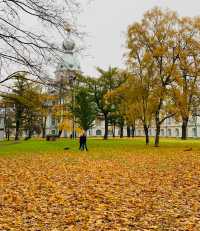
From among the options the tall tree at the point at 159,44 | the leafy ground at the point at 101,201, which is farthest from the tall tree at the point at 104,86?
the leafy ground at the point at 101,201

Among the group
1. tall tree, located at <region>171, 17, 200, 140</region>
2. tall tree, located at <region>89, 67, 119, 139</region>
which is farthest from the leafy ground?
tall tree, located at <region>89, 67, 119, 139</region>

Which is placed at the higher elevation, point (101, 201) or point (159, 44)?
point (159, 44)

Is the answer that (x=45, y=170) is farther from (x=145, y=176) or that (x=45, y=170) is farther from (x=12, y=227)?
(x=12, y=227)

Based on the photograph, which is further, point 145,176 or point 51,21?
point 145,176

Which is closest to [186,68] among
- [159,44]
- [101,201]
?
[159,44]

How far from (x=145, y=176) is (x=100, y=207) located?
563 centimetres

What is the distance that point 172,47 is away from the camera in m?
35.5

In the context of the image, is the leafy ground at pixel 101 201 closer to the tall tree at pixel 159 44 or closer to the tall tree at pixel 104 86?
the tall tree at pixel 159 44

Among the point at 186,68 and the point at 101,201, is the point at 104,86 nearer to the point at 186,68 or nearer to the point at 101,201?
the point at 186,68

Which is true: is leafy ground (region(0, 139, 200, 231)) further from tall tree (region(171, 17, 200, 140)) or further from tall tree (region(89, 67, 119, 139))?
tall tree (region(89, 67, 119, 139))

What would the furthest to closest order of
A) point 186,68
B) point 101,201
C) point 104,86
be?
point 104,86 → point 186,68 → point 101,201

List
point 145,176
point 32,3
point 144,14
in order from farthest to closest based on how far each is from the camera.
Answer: point 144,14, point 145,176, point 32,3

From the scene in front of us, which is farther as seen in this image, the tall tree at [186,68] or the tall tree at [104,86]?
the tall tree at [104,86]

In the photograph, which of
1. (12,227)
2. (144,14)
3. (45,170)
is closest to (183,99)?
(144,14)
